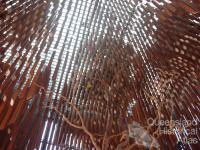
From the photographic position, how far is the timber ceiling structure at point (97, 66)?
2.81 m

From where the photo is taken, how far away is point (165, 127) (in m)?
3.05

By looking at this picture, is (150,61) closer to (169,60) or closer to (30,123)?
(169,60)

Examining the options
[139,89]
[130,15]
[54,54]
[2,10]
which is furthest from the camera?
[139,89]

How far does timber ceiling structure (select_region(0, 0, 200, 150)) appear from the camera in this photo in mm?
2812

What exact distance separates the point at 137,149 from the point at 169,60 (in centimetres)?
126

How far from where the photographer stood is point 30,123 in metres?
3.59

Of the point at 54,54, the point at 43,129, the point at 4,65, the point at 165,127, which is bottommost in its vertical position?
the point at 165,127

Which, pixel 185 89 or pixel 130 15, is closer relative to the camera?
pixel 130 15

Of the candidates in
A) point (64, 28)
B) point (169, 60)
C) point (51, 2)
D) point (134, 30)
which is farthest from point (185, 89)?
point (51, 2)

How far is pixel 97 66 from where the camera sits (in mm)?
3416

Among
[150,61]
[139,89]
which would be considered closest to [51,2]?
[150,61]

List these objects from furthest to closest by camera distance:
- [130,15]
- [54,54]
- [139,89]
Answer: [139,89] → [54,54] → [130,15]

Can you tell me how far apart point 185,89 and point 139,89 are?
538 mm

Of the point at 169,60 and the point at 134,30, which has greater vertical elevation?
the point at 134,30
